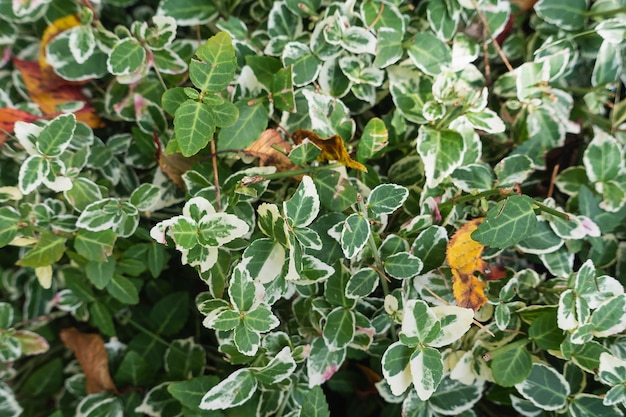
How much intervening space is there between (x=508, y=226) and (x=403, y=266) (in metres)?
0.18

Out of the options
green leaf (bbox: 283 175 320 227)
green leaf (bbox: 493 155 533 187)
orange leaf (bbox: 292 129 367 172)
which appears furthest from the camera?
green leaf (bbox: 493 155 533 187)

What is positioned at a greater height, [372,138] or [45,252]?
[372,138]

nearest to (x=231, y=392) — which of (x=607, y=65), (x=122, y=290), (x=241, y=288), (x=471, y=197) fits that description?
(x=241, y=288)

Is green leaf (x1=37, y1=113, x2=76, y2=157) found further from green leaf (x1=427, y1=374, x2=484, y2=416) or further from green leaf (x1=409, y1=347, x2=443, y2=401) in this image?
green leaf (x1=427, y1=374, x2=484, y2=416)

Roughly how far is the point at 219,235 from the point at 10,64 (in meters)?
0.82

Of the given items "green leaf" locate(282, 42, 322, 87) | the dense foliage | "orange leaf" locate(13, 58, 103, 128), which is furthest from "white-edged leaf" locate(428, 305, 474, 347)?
"orange leaf" locate(13, 58, 103, 128)

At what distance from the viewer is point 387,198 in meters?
0.98

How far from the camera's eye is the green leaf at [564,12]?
49.1 inches

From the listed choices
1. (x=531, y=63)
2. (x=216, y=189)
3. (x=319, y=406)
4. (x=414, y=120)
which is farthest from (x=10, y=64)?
(x=531, y=63)

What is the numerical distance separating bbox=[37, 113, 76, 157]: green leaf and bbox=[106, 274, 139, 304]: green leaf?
0.97 feet

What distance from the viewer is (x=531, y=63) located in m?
1.17

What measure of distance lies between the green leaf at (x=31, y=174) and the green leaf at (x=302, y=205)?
0.45 meters

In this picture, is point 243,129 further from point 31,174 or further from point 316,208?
point 31,174

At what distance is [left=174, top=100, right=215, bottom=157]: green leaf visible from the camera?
945mm
